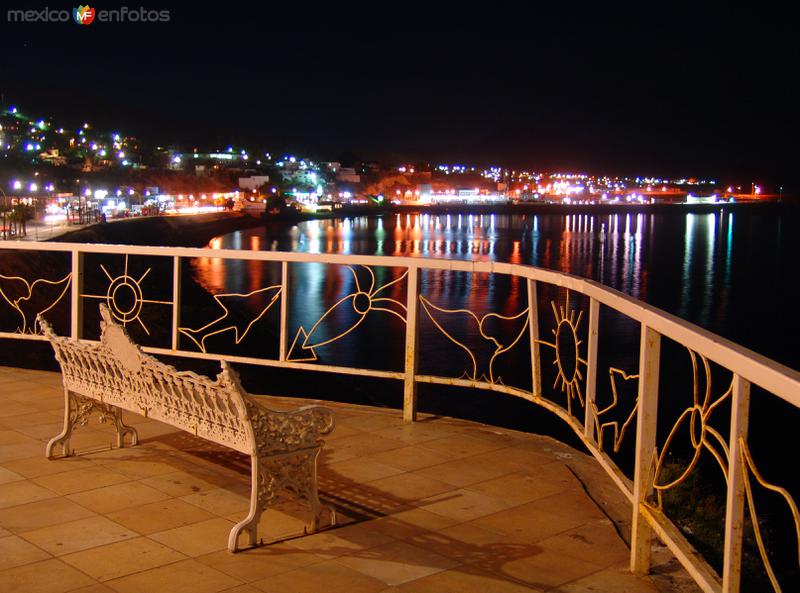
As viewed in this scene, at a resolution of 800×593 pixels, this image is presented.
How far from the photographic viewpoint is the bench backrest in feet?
12.5

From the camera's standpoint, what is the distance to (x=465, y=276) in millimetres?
46094

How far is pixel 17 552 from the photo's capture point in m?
3.73

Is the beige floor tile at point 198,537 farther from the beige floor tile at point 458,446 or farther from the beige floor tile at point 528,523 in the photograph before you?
the beige floor tile at point 458,446

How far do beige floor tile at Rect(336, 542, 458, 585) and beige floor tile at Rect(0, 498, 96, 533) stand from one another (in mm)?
1352

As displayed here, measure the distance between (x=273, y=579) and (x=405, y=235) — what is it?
9306 centimetres

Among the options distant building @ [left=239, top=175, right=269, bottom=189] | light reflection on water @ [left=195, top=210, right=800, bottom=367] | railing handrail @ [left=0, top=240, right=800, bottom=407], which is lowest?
light reflection on water @ [left=195, top=210, right=800, bottom=367]

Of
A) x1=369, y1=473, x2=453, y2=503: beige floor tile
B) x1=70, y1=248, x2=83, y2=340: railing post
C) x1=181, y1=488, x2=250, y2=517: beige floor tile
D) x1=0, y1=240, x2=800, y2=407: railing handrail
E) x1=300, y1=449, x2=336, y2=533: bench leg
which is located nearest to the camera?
x1=0, y1=240, x2=800, y2=407: railing handrail

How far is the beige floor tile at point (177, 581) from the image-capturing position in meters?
3.38

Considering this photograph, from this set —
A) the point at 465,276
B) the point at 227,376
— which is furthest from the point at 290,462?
the point at 465,276

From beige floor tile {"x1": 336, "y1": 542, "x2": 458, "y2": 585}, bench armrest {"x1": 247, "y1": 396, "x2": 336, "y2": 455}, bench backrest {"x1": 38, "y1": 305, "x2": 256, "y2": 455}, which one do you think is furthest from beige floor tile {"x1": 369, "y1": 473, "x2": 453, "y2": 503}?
bench backrest {"x1": 38, "y1": 305, "x2": 256, "y2": 455}

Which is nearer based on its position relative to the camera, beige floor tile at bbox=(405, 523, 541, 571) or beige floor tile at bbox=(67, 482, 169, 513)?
beige floor tile at bbox=(405, 523, 541, 571)

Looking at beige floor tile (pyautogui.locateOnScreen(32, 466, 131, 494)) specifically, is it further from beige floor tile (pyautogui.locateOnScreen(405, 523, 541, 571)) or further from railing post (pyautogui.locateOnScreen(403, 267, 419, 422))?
railing post (pyautogui.locateOnScreen(403, 267, 419, 422))

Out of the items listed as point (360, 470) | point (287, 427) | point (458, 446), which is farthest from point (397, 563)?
point (458, 446)

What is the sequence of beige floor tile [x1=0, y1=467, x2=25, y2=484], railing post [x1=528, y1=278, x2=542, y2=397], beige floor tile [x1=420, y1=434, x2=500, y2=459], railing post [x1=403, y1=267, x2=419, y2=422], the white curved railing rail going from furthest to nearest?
railing post [x1=403, y1=267, x2=419, y2=422] → beige floor tile [x1=420, y1=434, x2=500, y2=459] → railing post [x1=528, y1=278, x2=542, y2=397] → beige floor tile [x1=0, y1=467, x2=25, y2=484] → the white curved railing rail
